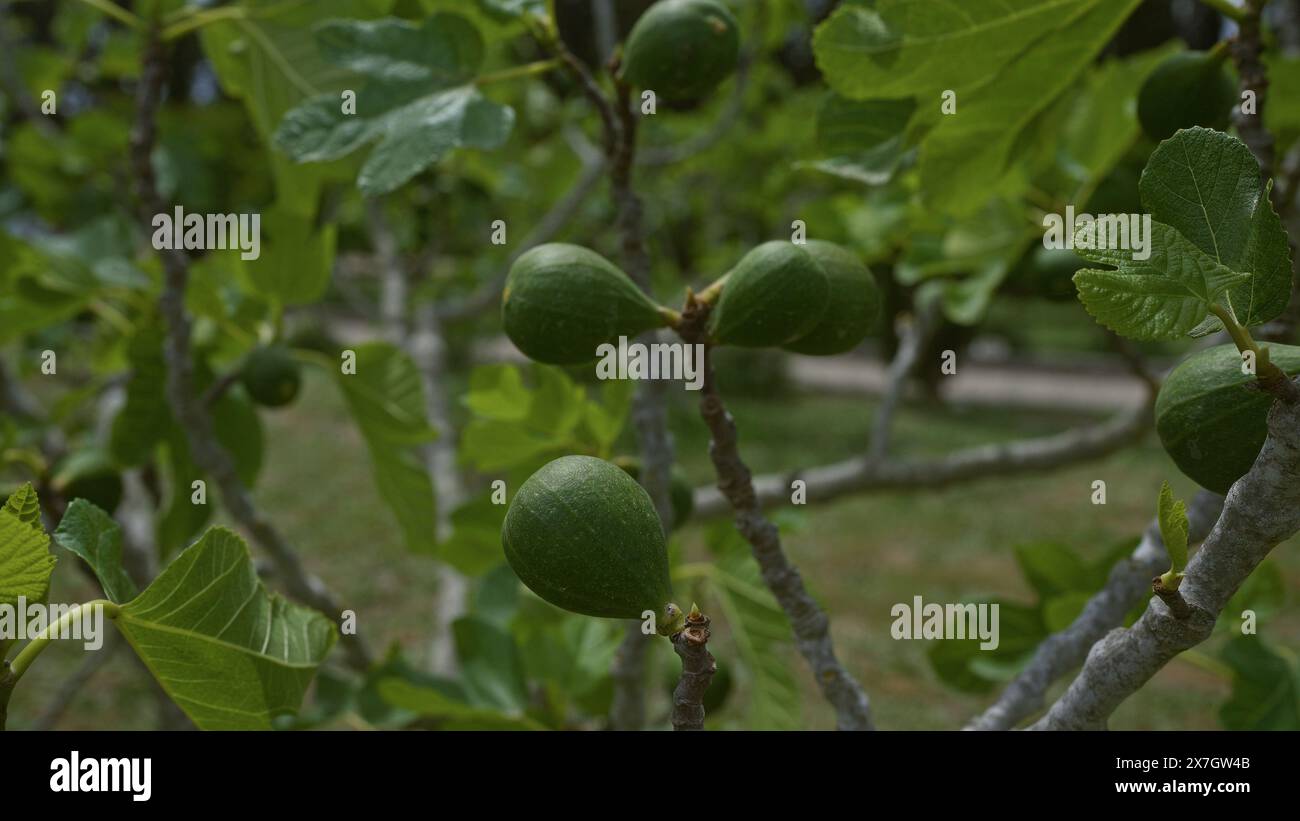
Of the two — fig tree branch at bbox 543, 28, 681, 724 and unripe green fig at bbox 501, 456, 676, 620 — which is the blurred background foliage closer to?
fig tree branch at bbox 543, 28, 681, 724

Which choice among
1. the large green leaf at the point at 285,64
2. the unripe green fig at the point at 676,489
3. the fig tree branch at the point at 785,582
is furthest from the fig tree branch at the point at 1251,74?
the large green leaf at the point at 285,64

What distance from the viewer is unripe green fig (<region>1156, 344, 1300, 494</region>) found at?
0.85 m

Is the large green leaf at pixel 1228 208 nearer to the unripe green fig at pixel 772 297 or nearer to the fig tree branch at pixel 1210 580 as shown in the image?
the fig tree branch at pixel 1210 580

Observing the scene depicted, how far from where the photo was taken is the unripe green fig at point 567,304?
1046 mm

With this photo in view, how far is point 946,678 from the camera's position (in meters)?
1.79

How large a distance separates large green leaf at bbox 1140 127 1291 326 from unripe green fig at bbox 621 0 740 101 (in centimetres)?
63

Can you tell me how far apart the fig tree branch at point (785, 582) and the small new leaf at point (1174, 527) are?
46 cm

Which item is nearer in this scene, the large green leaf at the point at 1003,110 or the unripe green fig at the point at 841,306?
the unripe green fig at the point at 841,306

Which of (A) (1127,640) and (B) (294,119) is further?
(B) (294,119)

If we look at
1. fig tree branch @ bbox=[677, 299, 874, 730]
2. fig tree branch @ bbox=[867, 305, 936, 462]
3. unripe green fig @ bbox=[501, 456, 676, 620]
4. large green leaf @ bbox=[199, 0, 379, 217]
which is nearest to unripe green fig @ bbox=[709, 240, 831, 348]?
fig tree branch @ bbox=[677, 299, 874, 730]

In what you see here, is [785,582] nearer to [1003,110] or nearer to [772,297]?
[772,297]
